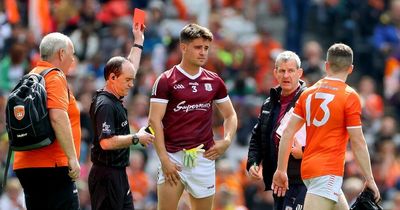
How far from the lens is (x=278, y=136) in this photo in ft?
39.5

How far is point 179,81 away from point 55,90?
1363 mm

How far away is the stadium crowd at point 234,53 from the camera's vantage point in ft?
61.2

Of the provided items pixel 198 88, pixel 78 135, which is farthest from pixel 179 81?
pixel 78 135

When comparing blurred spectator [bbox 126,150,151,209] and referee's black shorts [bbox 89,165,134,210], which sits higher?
referee's black shorts [bbox 89,165,134,210]

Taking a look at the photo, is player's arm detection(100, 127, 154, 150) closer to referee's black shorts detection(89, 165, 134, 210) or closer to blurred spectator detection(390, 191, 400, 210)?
referee's black shorts detection(89, 165, 134, 210)

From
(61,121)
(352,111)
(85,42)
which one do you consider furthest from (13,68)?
(352,111)

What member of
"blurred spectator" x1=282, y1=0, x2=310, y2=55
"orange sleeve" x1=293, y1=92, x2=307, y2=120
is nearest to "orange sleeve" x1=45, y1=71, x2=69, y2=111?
"orange sleeve" x1=293, y1=92, x2=307, y2=120

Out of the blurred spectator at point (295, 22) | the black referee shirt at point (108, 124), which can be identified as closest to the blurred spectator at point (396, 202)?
the blurred spectator at point (295, 22)

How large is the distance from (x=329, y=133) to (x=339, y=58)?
2.36 ft

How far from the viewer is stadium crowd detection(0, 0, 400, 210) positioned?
1864 cm

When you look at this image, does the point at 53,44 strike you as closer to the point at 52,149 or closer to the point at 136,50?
the point at 52,149

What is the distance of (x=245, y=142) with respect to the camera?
20.2 metres

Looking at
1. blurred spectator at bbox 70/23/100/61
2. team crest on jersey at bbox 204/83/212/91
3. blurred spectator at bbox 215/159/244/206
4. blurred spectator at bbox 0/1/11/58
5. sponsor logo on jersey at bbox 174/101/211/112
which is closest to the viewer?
sponsor logo on jersey at bbox 174/101/211/112

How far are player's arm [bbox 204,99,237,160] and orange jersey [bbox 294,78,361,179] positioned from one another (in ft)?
3.26
